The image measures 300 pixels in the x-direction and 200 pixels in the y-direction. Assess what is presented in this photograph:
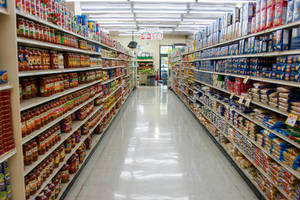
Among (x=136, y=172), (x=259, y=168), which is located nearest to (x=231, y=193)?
(x=259, y=168)

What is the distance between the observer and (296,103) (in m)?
2.27

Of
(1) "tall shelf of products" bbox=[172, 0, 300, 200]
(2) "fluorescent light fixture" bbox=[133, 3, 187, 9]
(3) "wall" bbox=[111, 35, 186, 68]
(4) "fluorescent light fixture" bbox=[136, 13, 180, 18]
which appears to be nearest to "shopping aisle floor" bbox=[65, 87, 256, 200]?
(1) "tall shelf of products" bbox=[172, 0, 300, 200]

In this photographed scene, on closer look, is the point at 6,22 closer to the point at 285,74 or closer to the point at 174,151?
the point at 285,74

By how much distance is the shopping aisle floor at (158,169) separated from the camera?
10.2 feet

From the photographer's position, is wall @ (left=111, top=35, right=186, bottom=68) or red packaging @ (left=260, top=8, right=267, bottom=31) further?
wall @ (left=111, top=35, right=186, bottom=68)

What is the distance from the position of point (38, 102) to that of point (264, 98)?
Result: 8.32ft

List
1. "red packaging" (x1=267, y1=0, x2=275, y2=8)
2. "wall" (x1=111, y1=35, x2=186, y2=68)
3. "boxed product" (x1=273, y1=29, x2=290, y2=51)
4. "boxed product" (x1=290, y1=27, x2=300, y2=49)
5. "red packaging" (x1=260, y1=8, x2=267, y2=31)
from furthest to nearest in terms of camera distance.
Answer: "wall" (x1=111, y1=35, x2=186, y2=68) < "red packaging" (x1=260, y1=8, x2=267, y2=31) < "red packaging" (x1=267, y1=0, x2=275, y2=8) < "boxed product" (x1=273, y1=29, x2=290, y2=51) < "boxed product" (x1=290, y1=27, x2=300, y2=49)

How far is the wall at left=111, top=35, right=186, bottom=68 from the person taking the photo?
65.9ft

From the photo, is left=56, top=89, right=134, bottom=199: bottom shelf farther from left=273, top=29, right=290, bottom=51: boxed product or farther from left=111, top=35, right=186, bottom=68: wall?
left=111, top=35, right=186, bottom=68: wall

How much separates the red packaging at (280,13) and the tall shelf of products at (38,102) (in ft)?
8.10

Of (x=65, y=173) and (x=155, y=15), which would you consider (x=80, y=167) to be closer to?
(x=65, y=173)

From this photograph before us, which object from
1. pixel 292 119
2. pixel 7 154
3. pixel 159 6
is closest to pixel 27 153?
pixel 7 154

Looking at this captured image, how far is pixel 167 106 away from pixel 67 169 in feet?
21.7

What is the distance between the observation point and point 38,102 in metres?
2.30
